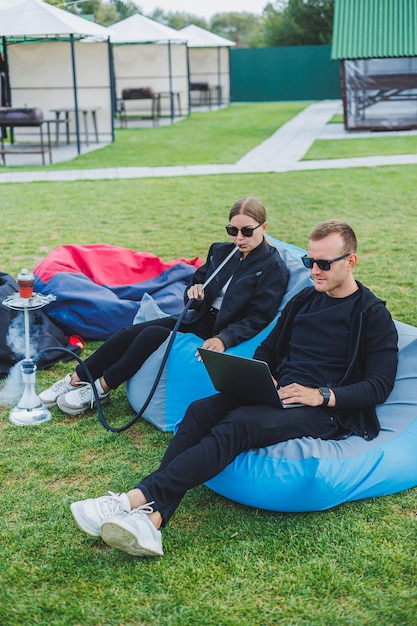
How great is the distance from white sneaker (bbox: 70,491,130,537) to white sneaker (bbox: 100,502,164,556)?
0.05 meters

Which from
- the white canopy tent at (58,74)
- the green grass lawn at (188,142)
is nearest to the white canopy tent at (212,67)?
the green grass lawn at (188,142)

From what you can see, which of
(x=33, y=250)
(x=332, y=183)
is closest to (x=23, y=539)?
(x=33, y=250)

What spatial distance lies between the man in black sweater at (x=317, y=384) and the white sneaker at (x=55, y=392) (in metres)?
1.25

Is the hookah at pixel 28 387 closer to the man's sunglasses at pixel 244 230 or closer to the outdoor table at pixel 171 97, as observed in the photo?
the man's sunglasses at pixel 244 230

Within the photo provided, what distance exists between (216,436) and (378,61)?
16426 mm

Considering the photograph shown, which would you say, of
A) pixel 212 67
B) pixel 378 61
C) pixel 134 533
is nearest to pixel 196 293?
pixel 134 533

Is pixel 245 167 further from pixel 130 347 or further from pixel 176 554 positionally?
pixel 176 554

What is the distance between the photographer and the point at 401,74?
18.2m

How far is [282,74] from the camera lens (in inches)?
1394

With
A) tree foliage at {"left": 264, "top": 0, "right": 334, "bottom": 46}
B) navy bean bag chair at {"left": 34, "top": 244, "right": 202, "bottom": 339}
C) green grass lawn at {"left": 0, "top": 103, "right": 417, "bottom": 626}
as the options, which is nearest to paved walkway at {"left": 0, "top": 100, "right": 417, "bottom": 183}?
navy bean bag chair at {"left": 34, "top": 244, "right": 202, "bottom": 339}

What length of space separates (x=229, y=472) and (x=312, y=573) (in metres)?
0.60

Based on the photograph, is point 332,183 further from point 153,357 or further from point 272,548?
point 272,548

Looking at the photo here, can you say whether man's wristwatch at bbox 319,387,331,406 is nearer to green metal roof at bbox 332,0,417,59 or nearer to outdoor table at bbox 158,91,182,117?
green metal roof at bbox 332,0,417,59

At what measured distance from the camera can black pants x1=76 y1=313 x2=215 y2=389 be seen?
444cm
